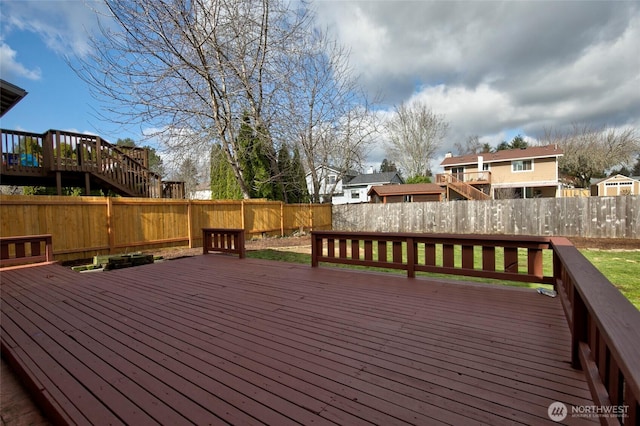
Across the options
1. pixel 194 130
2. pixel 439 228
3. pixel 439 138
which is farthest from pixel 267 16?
pixel 439 138

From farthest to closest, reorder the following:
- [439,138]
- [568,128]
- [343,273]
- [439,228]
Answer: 1. [568,128]
2. [439,138]
3. [439,228]
4. [343,273]

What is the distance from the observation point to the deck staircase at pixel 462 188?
2205 cm

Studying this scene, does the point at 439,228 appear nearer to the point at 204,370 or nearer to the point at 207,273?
the point at 207,273

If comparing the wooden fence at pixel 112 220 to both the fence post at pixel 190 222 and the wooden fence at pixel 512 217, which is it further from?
the wooden fence at pixel 512 217

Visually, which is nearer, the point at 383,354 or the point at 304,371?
the point at 304,371

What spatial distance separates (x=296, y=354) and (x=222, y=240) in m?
4.72

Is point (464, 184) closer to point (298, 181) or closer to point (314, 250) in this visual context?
point (298, 181)

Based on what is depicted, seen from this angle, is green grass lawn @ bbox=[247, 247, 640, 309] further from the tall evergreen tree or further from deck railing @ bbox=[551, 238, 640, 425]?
the tall evergreen tree

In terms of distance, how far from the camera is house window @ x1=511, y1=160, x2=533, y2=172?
76.3 feet

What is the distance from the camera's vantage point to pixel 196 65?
9766 mm

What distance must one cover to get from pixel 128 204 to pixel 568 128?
4055cm

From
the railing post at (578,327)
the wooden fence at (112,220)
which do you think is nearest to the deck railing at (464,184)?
the wooden fence at (112,220)

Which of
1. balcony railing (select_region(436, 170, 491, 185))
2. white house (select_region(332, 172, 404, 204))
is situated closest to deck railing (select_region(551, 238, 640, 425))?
balcony railing (select_region(436, 170, 491, 185))

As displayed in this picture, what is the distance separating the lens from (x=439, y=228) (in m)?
13.8
